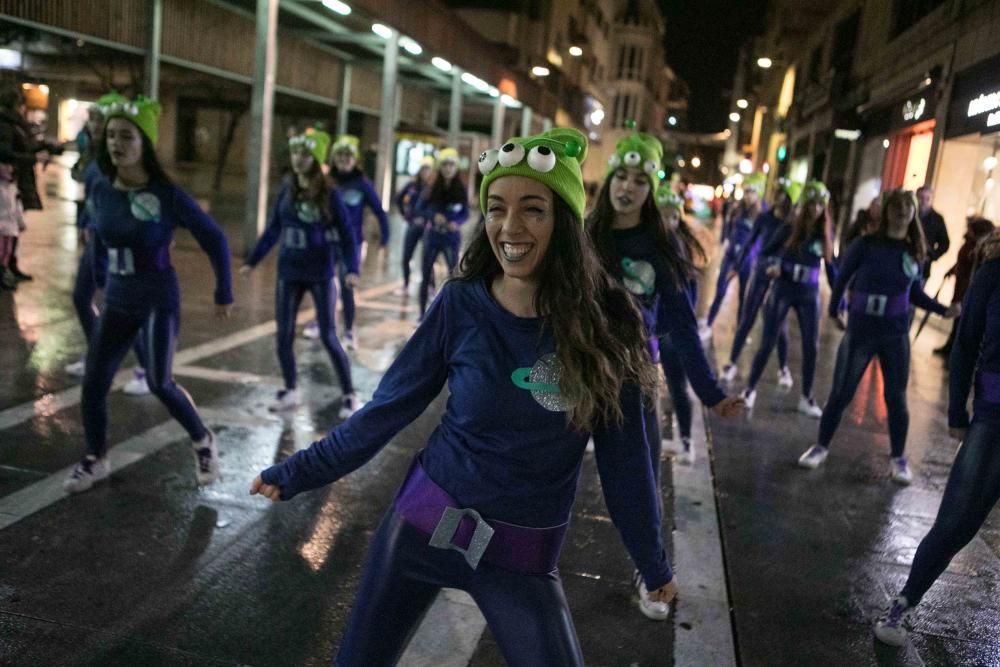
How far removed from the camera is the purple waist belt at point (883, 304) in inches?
230

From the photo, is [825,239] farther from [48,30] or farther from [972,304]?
[48,30]

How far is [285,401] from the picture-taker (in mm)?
6727

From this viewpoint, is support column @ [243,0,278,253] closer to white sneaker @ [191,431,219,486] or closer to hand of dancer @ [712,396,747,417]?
white sneaker @ [191,431,219,486]

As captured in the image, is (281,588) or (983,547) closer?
(281,588)

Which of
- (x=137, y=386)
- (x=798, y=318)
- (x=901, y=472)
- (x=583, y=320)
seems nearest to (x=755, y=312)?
(x=798, y=318)

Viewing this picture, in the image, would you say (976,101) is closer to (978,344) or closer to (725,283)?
(725,283)

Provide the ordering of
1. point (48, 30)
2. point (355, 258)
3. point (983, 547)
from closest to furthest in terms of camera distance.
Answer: point (983, 547) < point (355, 258) < point (48, 30)

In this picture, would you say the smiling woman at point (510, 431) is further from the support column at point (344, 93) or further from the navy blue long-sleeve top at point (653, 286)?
the support column at point (344, 93)

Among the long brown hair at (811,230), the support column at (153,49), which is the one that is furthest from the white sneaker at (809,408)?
the support column at (153,49)

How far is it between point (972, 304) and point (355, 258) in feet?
15.9

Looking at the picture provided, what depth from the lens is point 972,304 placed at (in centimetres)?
369

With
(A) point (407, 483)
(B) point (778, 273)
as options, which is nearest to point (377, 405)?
(A) point (407, 483)

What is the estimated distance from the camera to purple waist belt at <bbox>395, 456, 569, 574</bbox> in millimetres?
2137

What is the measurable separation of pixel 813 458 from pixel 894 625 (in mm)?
2569
